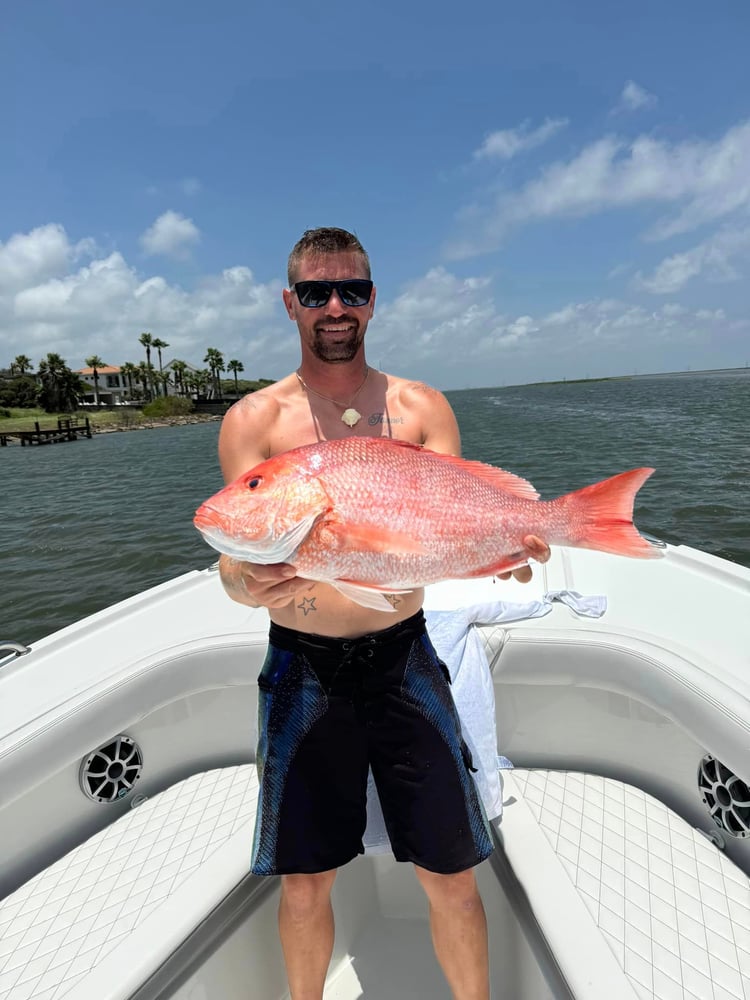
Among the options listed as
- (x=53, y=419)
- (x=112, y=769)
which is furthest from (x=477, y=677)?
(x=53, y=419)

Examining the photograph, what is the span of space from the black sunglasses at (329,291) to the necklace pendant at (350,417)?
43 cm

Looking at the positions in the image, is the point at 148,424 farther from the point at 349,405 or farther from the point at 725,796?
the point at 725,796

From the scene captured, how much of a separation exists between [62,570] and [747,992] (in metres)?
12.6

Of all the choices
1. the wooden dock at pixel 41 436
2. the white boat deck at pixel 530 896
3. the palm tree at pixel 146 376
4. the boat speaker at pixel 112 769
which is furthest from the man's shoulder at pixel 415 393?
the palm tree at pixel 146 376

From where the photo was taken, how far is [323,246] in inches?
88.2

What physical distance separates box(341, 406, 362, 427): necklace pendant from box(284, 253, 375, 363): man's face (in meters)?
0.22

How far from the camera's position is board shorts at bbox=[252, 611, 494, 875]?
201cm

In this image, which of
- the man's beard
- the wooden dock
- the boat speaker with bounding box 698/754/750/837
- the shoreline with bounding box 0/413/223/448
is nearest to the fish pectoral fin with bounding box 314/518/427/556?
the man's beard

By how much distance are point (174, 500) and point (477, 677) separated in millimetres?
17149

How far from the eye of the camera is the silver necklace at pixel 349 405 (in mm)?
2381

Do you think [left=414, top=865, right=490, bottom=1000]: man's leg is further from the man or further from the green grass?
the green grass

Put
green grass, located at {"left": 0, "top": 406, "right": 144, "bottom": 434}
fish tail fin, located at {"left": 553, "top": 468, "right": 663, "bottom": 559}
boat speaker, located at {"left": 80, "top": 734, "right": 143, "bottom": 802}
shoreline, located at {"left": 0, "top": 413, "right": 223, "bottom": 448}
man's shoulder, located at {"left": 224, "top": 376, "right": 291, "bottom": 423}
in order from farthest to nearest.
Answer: green grass, located at {"left": 0, "top": 406, "right": 144, "bottom": 434} < shoreline, located at {"left": 0, "top": 413, "right": 223, "bottom": 448} < boat speaker, located at {"left": 80, "top": 734, "right": 143, "bottom": 802} < man's shoulder, located at {"left": 224, "top": 376, "right": 291, "bottom": 423} < fish tail fin, located at {"left": 553, "top": 468, "right": 663, "bottom": 559}

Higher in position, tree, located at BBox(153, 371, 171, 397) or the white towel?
tree, located at BBox(153, 371, 171, 397)

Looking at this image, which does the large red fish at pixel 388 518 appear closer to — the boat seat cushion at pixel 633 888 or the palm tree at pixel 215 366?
the boat seat cushion at pixel 633 888
